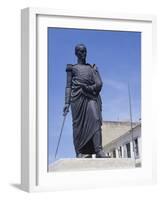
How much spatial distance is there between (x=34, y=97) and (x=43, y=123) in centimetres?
24

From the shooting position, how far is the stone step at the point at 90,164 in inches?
273

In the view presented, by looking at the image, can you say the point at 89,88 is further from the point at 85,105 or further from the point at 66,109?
the point at 66,109

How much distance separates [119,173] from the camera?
7250mm

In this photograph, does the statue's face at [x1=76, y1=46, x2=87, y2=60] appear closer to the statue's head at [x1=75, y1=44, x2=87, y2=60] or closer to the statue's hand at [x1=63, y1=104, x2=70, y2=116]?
the statue's head at [x1=75, y1=44, x2=87, y2=60]

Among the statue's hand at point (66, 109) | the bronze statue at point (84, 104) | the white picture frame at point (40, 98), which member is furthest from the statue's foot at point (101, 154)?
the statue's hand at point (66, 109)

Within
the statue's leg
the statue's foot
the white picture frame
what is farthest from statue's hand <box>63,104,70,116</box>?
the statue's foot

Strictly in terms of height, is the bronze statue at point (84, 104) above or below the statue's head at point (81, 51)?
below

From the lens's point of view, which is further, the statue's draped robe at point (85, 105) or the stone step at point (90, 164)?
the statue's draped robe at point (85, 105)

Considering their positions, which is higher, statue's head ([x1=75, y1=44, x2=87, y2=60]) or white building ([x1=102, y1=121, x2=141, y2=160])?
statue's head ([x1=75, y1=44, x2=87, y2=60])

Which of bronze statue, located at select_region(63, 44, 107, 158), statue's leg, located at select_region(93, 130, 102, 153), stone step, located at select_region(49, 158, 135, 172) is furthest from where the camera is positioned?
statue's leg, located at select_region(93, 130, 102, 153)

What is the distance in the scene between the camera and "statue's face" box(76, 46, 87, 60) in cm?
705

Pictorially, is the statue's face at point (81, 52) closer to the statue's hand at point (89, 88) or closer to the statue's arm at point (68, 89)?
the statue's arm at point (68, 89)

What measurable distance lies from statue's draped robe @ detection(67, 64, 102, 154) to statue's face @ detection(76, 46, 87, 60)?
81mm
